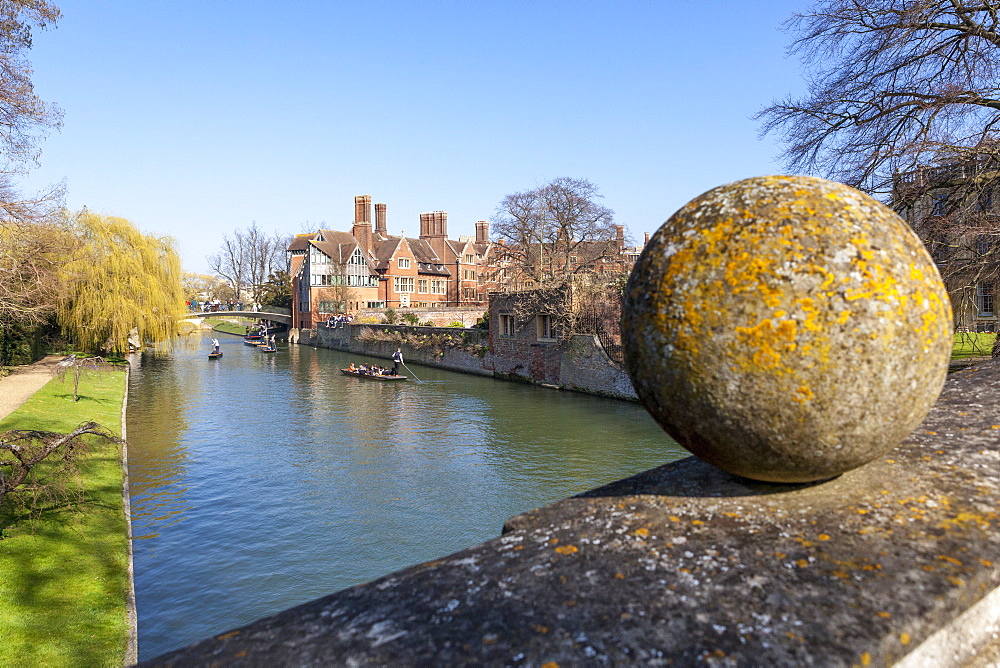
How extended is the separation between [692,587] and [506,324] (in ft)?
110

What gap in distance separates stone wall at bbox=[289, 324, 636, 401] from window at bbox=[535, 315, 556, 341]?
→ 0.52 metres

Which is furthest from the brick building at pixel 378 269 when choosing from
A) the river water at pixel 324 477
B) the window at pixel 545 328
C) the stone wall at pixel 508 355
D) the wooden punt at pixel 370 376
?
the river water at pixel 324 477

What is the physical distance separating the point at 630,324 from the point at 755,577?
4.82 feet

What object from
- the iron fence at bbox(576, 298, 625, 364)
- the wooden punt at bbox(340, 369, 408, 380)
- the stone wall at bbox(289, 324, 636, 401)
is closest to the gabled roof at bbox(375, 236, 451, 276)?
the stone wall at bbox(289, 324, 636, 401)

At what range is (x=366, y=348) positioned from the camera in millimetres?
52719

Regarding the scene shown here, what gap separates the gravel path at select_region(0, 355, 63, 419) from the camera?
1875 cm

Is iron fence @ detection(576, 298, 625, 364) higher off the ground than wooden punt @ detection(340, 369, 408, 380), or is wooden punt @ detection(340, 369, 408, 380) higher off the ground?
iron fence @ detection(576, 298, 625, 364)

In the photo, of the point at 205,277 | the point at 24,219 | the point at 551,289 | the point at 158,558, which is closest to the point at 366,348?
the point at 551,289

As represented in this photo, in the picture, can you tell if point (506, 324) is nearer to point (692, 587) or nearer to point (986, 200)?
point (986, 200)

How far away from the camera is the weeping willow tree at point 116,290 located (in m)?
31.6

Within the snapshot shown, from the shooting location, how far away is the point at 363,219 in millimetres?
76188

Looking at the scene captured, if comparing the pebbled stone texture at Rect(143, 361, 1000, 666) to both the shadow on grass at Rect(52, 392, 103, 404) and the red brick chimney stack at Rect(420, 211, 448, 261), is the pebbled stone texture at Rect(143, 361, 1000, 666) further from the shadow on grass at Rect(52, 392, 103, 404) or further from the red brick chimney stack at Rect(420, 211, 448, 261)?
the red brick chimney stack at Rect(420, 211, 448, 261)

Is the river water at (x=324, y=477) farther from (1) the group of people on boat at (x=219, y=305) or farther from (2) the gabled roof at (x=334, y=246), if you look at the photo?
(1) the group of people on boat at (x=219, y=305)

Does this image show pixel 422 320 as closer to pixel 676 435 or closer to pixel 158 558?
pixel 158 558
